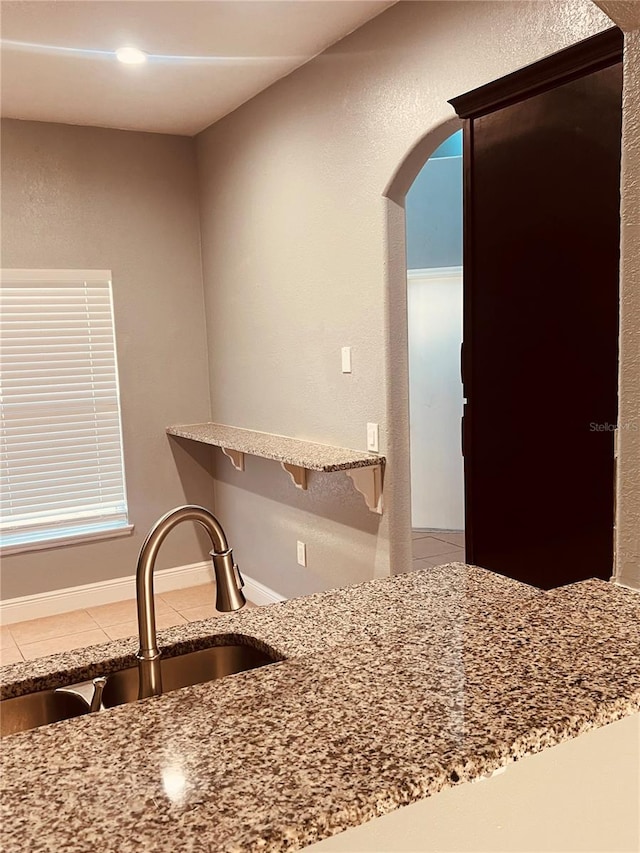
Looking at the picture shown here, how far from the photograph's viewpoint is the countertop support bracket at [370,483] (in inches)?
119

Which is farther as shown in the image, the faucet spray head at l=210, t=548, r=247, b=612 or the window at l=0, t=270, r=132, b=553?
the window at l=0, t=270, r=132, b=553

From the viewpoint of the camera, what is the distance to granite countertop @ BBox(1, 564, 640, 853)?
72 cm

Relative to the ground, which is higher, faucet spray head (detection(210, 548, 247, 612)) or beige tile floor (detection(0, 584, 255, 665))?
faucet spray head (detection(210, 548, 247, 612))

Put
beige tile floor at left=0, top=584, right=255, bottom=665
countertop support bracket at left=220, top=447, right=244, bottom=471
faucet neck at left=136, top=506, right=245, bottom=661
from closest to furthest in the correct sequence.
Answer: faucet neck at left=136, top=506, right=245, bottom=661 < beige tile floor at left=0, top=584, right=255, bottom=665 < countertop support bracket at left=220, top=447, right=244, bottom=471

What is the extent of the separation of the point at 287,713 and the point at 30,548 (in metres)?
3.61

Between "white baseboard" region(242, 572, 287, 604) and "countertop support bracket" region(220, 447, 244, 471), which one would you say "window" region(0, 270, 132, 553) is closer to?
"countertop support bracket" region(220, 447, 244, 471)

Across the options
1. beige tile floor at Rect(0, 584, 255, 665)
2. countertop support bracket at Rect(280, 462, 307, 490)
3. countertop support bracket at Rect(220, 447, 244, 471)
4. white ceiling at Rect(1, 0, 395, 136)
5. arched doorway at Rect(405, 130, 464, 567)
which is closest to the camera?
white ceiling at Rect(1, 0, 395, 136)

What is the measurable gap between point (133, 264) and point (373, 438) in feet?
6.78

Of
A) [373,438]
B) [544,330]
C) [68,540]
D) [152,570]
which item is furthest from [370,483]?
[68,540]

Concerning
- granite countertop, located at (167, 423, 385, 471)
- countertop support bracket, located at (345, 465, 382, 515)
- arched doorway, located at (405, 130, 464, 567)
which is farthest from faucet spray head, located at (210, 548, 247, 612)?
arched doorway, located at (405, 130, 464, 567)

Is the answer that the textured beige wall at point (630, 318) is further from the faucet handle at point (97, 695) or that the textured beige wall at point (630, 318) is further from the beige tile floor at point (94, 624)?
the beige tile floor at point (94, 624)

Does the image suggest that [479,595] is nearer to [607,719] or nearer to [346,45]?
[607,719]

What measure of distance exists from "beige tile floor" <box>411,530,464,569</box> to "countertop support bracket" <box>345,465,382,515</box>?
159 centimetres

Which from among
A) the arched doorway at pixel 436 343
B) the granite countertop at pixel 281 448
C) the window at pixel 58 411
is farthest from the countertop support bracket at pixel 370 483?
the arched doorway at pixel 436 343
